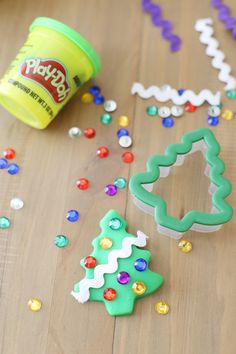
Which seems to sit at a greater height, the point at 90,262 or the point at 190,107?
the point at 190,107

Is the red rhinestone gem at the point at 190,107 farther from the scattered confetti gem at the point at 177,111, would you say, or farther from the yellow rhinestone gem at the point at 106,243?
the yellow rhinestone gem at the point at 106,243

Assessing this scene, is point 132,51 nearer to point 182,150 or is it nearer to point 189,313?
point 182,150

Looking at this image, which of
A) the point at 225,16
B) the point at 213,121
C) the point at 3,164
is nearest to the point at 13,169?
the point at 3,164

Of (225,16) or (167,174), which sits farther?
(225,16)

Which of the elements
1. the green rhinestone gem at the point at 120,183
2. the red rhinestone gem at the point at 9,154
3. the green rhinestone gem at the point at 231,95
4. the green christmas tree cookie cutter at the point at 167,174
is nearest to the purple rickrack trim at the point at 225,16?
the green rhinestone gem at the point at 231,95

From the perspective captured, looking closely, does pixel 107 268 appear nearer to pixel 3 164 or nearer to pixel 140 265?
pixel 140 265

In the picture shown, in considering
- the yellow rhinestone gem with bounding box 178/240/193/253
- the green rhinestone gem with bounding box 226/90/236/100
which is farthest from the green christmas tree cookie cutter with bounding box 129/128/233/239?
the green rhinestone gem with bounding box 226/90/236/100

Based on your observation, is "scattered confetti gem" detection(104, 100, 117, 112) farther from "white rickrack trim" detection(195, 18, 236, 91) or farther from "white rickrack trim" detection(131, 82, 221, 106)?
"white rickrack trim" detection(195, 18, 236, 91)
